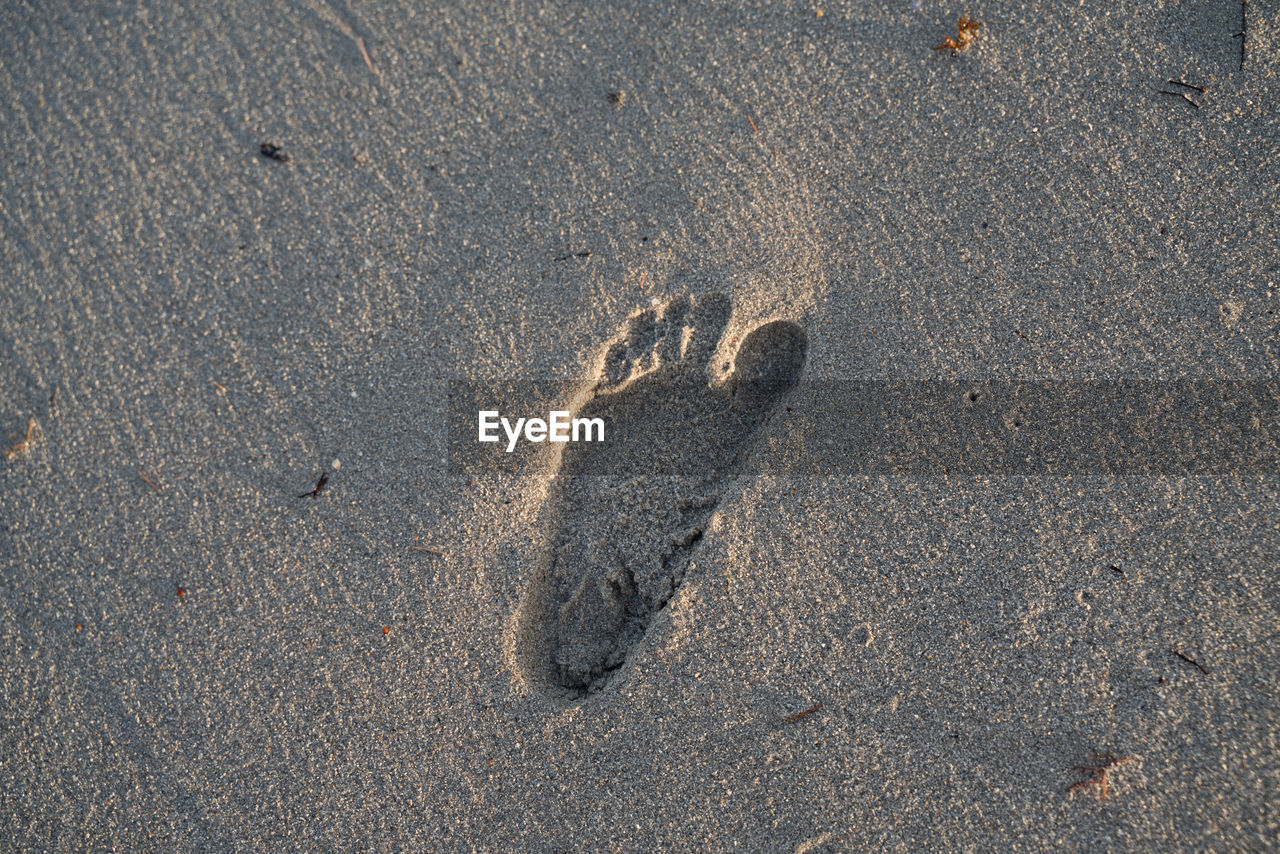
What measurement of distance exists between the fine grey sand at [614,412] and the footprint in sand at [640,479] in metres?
0.01

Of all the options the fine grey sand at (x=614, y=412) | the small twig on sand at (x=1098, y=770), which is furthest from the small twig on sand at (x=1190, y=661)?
the small twig on sand at (x=1098, y=770)

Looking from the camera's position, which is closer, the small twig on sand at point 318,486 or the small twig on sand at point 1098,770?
the small twig on sand at point 1098,770

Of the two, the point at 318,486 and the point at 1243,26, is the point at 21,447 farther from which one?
the point at 1243,26

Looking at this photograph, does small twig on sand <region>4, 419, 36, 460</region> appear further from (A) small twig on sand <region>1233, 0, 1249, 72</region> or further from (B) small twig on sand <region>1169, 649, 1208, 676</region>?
(A) small twig on sand <region>1233, 0, 1249, 72</region>

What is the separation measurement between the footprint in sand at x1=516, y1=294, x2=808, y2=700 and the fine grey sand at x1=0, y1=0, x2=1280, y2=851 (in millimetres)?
13

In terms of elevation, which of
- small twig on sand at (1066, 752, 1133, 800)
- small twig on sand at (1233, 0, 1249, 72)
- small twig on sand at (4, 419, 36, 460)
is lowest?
small twig on sand at (1066, 752, 1133, 800)

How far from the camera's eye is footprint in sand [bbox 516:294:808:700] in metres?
1.85

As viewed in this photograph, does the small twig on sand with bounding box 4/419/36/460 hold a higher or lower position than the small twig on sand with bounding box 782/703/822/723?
higher

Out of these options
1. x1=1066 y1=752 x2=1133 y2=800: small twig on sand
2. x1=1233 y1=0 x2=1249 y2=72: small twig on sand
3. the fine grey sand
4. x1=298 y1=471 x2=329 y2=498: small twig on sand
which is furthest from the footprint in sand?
x1=1233 y1=0 x2=1249 y2=72: small twig on sand

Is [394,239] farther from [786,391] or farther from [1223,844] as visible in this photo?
[1223,844]

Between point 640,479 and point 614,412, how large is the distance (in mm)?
193

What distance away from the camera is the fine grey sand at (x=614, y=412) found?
1771 mm

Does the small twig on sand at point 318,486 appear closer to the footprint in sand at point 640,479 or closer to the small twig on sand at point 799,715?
the footprint in sand at point 640,479

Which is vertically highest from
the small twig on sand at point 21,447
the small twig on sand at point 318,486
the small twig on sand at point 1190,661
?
the small twig on sand at point 1190,661
